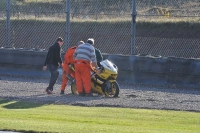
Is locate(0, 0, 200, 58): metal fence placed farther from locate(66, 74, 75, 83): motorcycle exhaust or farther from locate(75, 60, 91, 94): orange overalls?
locate(75, 60, 91, 94): orange overalls

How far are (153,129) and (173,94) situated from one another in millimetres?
6201

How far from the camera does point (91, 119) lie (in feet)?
40.9

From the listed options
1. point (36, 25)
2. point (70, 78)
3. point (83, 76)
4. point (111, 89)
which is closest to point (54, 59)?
point (70, 78)

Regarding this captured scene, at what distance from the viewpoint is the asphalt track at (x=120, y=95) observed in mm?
15180

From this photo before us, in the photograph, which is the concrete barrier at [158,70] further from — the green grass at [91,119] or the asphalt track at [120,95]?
the green grass at [91,119]

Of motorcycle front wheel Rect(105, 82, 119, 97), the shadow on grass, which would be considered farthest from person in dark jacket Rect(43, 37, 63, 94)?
the shadow on grass

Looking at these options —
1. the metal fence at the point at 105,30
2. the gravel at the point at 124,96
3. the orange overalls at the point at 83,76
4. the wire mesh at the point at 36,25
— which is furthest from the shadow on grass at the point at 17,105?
the wire mesh at the point at 36,25

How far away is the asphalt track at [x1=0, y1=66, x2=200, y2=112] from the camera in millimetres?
15180

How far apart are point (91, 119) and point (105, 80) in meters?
4.33

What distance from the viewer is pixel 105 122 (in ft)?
39.7

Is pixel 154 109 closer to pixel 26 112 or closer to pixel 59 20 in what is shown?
pixel 26 112

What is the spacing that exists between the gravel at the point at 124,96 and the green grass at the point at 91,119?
0.78 meters

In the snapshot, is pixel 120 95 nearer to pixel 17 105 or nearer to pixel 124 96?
pixel 124 96

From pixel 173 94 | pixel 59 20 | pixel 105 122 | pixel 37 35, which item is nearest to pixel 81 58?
pixel 173 94
